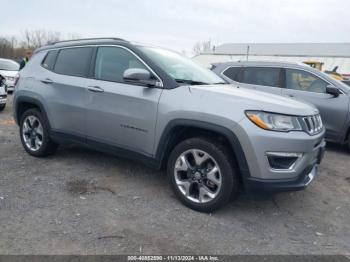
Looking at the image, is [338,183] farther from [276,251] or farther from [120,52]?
[120,52]

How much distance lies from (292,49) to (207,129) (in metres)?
47.0

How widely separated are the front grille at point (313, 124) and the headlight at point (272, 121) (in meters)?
0.21

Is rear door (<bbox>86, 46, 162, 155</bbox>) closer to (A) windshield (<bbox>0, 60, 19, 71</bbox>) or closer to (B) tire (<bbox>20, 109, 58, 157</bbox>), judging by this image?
(B) tire (<bbox>20, 109, 58, 157</bbox>)

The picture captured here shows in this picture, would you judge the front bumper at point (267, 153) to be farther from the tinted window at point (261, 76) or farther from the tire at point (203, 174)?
the tinted window at point (261, 76)

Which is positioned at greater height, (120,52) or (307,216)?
(120,52)

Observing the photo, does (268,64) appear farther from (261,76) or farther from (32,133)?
(32,133)

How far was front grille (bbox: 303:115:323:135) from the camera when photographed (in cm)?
348

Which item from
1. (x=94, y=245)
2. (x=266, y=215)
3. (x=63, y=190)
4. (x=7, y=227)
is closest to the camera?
(x=94, y=245)

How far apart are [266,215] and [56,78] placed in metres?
3.25

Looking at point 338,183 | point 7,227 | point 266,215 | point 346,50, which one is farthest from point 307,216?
point 346,50

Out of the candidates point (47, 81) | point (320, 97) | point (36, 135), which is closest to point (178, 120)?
point (47, 81)

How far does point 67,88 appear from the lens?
15.2 feet

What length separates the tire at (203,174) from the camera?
341 centimetres

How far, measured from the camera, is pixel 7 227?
3158 mm
